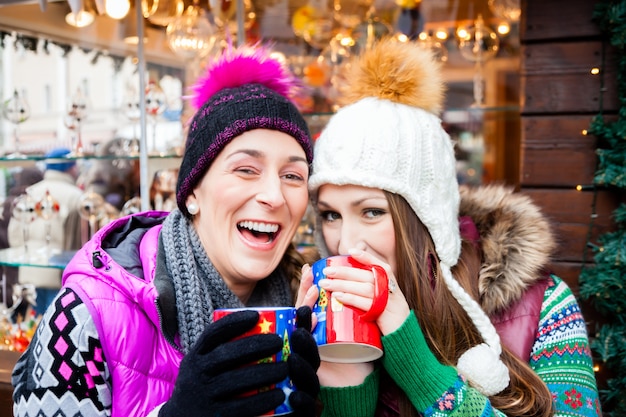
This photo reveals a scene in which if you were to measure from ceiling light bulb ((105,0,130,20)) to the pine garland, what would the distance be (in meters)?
2.19

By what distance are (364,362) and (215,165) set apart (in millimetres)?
622

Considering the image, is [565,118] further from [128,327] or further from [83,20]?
[83,20]

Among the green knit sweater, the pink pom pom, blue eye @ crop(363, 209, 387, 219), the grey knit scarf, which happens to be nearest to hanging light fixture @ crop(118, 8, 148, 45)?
the pink pom pom

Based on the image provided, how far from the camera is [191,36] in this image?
3090mm

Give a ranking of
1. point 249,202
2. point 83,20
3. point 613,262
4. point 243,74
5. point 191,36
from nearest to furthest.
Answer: point 249,202 → point 243,74 → point 613,262 → point 191,36 → point 83,20

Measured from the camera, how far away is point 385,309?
4.45 ft

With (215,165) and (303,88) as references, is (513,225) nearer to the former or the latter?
(303,88)

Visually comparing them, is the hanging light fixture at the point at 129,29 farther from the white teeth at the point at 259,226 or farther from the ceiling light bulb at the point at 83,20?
the white teeth at the point at 259,226

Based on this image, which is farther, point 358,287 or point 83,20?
point 83,20

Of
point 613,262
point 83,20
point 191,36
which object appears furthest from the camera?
point 83,20

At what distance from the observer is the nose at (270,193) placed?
140 centimetres

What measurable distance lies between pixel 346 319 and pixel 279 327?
22 centimetres

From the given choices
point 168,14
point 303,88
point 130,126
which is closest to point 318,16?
point 168,14

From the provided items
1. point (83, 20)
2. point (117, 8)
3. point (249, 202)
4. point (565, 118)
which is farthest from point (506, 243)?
point (83, 20)
